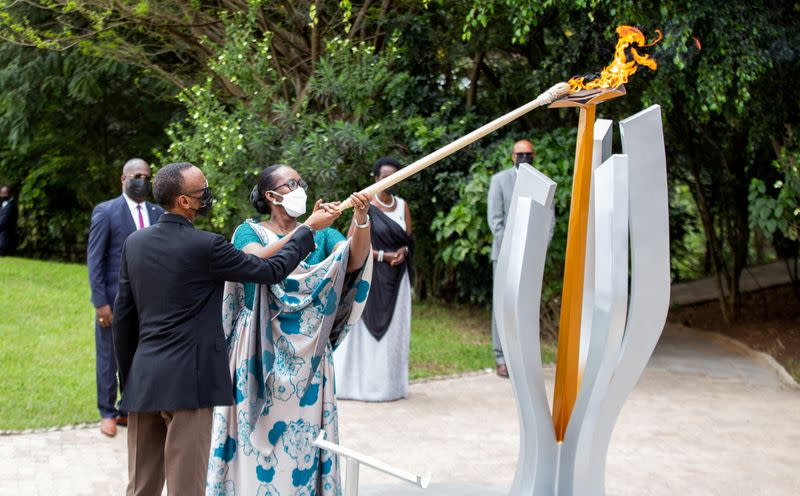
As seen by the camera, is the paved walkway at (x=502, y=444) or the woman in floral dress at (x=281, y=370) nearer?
the woman in floral dress at (x=281, y=370)

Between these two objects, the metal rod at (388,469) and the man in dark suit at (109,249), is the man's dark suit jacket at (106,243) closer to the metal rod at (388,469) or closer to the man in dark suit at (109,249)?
the man in dark suit at (109,249)

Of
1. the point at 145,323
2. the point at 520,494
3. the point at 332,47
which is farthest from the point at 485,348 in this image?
the point at 145,323

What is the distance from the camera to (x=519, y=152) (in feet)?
24.5

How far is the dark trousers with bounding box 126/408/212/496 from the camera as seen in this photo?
3797 millimetres

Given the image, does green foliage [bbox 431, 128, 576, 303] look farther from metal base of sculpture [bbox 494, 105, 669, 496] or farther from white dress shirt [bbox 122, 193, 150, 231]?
metal base of sculpture [bbox 494, 105, 669, 496]

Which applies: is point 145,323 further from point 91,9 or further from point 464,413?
point 91,9

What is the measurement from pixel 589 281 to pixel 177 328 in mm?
2070

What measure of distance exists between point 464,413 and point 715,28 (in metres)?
3.85

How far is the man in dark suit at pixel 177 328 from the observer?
12.3 ft

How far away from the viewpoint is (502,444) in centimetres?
630

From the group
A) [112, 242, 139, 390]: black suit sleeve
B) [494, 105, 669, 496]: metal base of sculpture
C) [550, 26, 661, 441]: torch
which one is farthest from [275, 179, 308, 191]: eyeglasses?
[550, 26, 661, 441]: torch

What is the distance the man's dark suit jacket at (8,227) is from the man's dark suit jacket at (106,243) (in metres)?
10.4

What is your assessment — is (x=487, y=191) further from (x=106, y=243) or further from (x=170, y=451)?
(x=170, y=451)

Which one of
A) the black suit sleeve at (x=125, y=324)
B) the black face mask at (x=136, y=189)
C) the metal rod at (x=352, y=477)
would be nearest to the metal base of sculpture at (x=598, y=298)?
the metal rod at (x=352, y=477)
